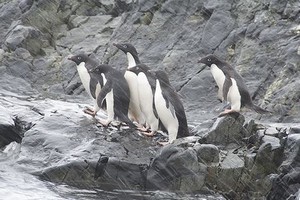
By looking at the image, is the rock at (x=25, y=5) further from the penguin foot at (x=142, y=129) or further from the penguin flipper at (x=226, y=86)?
the penguin foot at (x=142, y=129)

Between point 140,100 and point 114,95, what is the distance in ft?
1.66

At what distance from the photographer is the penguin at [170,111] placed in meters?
9.15

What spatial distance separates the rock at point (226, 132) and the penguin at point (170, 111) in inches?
21.9

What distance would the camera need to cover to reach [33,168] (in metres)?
8.09

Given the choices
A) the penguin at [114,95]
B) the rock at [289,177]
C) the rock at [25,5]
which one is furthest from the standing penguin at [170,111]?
the rock at [25,5]

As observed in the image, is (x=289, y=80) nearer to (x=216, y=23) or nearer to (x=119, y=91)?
(x=216, y=23)

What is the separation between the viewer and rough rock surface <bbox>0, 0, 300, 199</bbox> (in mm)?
7953

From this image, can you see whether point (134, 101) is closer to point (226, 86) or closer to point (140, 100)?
point (140, 100)

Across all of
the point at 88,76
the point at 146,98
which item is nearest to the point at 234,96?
the point at 146,98

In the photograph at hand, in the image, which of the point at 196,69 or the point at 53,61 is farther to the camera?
the point at 53,61

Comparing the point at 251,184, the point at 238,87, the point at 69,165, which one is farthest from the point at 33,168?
the point at 238,87

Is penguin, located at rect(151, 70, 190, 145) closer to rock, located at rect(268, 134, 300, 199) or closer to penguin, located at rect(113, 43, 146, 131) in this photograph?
penguin, located at rect(113, 43, 146, 131)

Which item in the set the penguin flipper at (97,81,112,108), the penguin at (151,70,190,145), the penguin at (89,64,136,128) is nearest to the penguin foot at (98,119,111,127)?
the penguin at (89,64,136,128)

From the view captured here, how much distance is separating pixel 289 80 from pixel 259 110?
3.61 m
